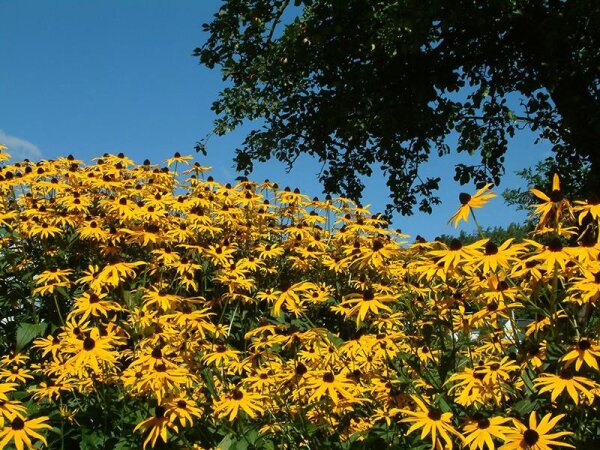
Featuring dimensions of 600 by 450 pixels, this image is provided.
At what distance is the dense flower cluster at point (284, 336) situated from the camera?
2.56m

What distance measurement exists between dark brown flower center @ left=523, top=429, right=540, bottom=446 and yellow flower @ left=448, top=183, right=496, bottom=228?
34.9 inches

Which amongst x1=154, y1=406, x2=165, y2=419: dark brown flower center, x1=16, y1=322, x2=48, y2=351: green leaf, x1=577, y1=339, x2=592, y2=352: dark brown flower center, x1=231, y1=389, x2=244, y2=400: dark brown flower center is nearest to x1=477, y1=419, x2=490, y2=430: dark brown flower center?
x1=577, y1=339, x2=592, y2=352: dark brown flower center

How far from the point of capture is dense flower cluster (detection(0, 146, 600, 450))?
256cm

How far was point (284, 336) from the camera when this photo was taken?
320 centimetres

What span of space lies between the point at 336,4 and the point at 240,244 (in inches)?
145

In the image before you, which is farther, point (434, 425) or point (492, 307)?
point (492, 307)

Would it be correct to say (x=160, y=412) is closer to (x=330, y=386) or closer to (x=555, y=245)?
(x=330, y=386)

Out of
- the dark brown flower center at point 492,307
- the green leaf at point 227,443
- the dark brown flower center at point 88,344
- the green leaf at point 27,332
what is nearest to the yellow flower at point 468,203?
the dark brown flower center at point 492,307

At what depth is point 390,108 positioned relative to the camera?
29.5 ft

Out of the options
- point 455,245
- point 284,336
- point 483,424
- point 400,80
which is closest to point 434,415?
point 483,424

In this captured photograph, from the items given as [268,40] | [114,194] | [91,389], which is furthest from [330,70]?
[91,389]

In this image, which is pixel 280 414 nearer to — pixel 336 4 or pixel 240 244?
pixel 240 244

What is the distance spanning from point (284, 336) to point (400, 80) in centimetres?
711

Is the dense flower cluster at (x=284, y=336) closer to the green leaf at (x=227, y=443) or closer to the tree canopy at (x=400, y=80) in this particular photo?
the green leaf at (x=227, y=443)
